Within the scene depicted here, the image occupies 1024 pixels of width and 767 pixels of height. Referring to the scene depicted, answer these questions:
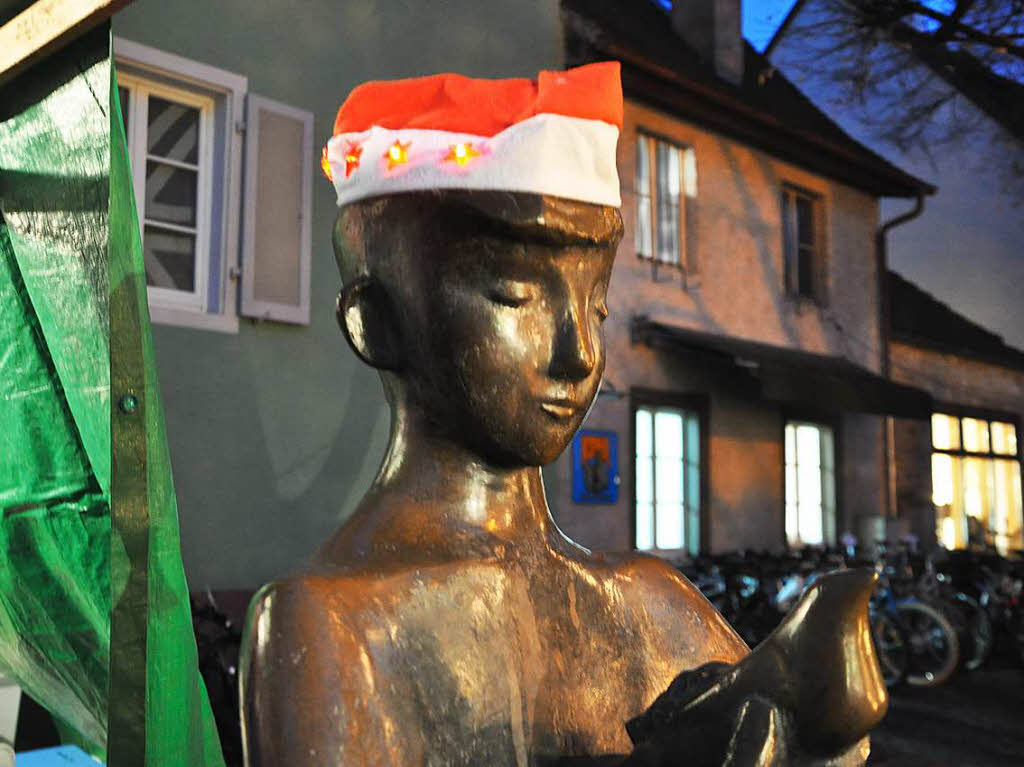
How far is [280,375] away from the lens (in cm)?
518

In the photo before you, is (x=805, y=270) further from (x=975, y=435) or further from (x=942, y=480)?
(x=975, y=435)

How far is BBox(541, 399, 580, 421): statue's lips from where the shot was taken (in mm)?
1279

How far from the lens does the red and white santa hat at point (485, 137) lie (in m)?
1.27

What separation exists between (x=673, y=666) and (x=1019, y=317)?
572 inches

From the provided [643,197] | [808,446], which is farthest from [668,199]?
[808,446]

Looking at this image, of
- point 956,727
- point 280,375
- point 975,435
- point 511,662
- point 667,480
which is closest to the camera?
point 511,662

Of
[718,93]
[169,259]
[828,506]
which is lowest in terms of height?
[828,506]

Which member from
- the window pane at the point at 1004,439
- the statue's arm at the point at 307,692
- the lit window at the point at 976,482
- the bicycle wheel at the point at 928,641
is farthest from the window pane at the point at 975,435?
the statue's arm at the point at 307,692

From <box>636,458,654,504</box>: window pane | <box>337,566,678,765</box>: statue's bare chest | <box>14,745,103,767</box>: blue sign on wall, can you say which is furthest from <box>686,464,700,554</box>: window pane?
<box>337,566,678,765</box>: statue's bare chest

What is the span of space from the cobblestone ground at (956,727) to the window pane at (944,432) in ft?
15.3

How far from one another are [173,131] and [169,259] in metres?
0.66

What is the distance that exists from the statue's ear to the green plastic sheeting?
0.32 metres

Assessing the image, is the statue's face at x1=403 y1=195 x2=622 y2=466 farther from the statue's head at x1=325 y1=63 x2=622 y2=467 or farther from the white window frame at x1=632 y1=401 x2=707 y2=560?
the white window frame at x1=632 y1=401 x2=707 y2=560

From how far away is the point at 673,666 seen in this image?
1389mm
